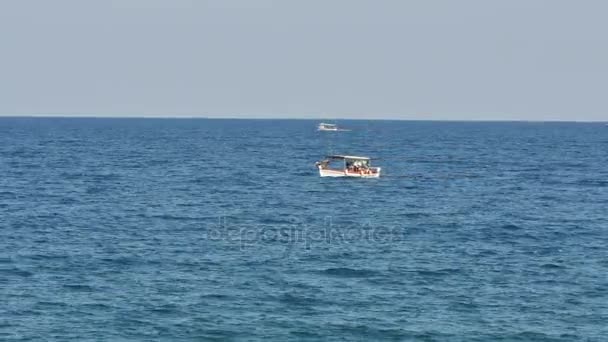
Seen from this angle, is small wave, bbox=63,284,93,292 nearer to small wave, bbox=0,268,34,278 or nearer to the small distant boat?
small wave, bbox=0,268,34,278

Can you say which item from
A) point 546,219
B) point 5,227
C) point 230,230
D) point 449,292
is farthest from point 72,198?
point 449,292

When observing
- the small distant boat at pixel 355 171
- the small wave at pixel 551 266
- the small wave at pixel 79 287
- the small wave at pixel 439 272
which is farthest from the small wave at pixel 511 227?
the small distant boat at pixel 355 171

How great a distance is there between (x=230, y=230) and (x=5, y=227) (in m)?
16.2

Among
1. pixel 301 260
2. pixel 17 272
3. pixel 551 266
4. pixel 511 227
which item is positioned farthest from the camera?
pixel 511 227

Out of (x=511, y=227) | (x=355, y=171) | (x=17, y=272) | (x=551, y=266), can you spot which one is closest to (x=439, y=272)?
(x=551, y=266)

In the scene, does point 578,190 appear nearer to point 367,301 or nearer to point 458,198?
point 458,198

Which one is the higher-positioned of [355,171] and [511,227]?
[355,171]

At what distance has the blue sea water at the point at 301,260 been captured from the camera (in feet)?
142

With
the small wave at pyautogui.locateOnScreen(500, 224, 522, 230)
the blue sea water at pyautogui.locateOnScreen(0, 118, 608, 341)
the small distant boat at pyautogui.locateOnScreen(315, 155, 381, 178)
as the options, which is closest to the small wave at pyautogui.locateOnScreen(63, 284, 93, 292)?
the blue sea water at pyautogui.locateOnScreen(0, 118, 608, 341)

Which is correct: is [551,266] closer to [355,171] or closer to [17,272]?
[17,272]

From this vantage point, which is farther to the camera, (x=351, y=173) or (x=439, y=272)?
(x=351, y=173)

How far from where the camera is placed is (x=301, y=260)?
5691 cm

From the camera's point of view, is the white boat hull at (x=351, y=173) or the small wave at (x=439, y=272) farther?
the white boat hull at (x=351, y=173)

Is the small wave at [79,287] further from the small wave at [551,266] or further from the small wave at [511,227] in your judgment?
the small wave at [511,227]
